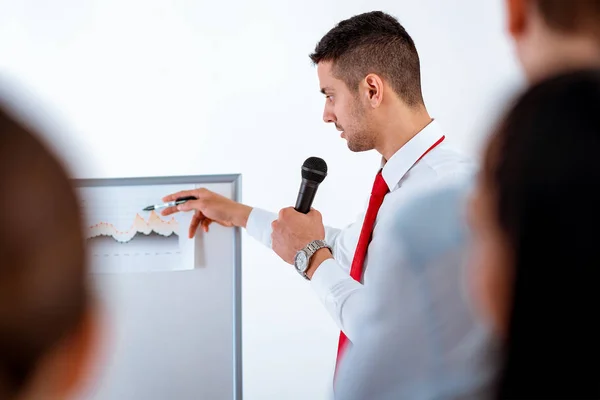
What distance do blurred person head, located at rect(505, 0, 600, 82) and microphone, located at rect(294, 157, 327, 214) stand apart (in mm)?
1181

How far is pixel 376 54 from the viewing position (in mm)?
1971

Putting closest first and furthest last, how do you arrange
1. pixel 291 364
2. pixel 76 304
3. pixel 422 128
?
pixel 76 304
pixel 422 128
pixel 291 364

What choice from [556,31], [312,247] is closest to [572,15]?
[556,31]

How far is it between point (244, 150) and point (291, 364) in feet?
2.64

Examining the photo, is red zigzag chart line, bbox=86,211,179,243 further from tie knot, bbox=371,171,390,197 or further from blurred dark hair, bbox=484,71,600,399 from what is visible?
blurred dark hair, bbox=484,71,600,399

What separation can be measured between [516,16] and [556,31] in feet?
0.26

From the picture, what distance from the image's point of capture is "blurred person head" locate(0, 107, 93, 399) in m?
0.40

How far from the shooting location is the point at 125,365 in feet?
7.06

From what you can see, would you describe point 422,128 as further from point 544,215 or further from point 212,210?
point 544,215

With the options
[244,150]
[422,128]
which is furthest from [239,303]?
[422,128]

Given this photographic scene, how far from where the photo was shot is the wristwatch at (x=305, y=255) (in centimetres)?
179

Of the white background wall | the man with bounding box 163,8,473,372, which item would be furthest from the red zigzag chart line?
the white background wall

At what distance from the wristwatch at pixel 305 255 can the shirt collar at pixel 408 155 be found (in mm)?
253

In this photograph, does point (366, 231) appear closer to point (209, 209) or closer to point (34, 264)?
point (209, 209)
